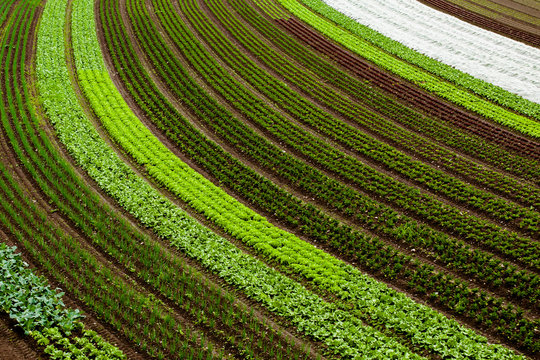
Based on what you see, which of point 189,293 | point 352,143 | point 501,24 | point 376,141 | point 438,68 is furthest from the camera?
point 501,24

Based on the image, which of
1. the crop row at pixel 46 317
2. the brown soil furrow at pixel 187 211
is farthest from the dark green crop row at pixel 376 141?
the crop row at pixel 46 317

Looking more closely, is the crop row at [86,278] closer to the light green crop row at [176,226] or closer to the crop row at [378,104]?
the light green crop row at [176,226]

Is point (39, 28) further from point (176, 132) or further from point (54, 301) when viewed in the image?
point (54, 301)

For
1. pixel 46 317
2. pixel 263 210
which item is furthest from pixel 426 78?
pixel 46 317

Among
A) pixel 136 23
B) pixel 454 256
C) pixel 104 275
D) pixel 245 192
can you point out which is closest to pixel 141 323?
pixel 104 275

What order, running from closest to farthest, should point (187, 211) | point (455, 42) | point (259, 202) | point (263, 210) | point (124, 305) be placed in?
point (124, 305) → point (187, 211) → point (263, 210) → point (259, 202) → point (455, 42)

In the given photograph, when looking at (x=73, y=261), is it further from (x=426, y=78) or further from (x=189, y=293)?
(x=426, y=78)

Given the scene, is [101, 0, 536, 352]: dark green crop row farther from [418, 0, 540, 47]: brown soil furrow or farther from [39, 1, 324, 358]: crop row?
[418, 0, 540, 47]: brown soil furrow
